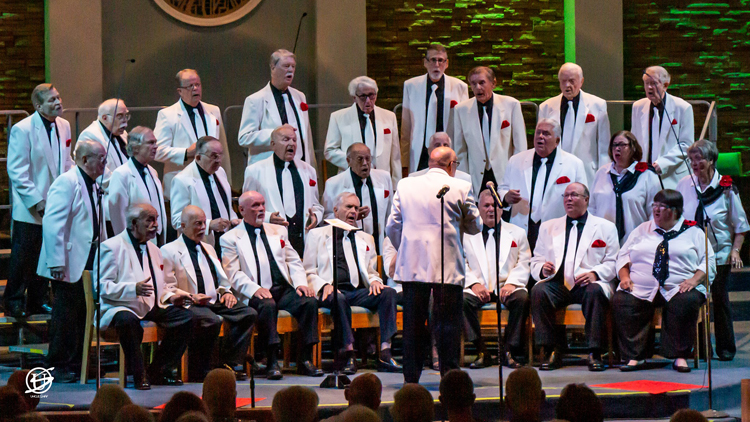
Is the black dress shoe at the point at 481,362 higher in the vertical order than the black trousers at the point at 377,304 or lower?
lower

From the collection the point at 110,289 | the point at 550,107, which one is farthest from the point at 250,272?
the point at 550,107

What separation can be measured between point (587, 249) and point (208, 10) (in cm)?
479

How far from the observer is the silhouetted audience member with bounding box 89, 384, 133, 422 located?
3150 mm

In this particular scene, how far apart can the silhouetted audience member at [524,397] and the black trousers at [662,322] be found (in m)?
3.04

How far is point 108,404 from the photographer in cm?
317

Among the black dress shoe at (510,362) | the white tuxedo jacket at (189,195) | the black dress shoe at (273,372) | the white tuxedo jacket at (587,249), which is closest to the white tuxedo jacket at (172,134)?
the white tuxedo jacket at (189,195)

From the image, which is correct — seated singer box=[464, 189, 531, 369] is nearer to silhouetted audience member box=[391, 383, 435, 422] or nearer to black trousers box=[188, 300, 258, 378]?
black trousers box=[188, 300, 258, 378]

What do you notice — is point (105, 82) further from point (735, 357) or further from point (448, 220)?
point (735, 357)

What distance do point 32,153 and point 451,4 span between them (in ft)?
14.6

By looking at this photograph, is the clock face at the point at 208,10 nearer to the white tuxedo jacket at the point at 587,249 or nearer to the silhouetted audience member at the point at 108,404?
the white tuxedo jacket at the point at 587,249

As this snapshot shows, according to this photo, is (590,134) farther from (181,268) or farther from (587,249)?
(181,268)

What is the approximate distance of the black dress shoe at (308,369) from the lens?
6.11m

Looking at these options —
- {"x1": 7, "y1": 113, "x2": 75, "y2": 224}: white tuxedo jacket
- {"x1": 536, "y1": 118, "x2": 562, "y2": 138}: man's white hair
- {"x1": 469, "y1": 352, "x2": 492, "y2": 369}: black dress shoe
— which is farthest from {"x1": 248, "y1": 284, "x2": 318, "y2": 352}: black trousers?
{"x1": 536, "y1": 118, "x2": 562, "y2": 138}: man's white hair

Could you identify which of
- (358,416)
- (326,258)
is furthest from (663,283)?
(358,416)
